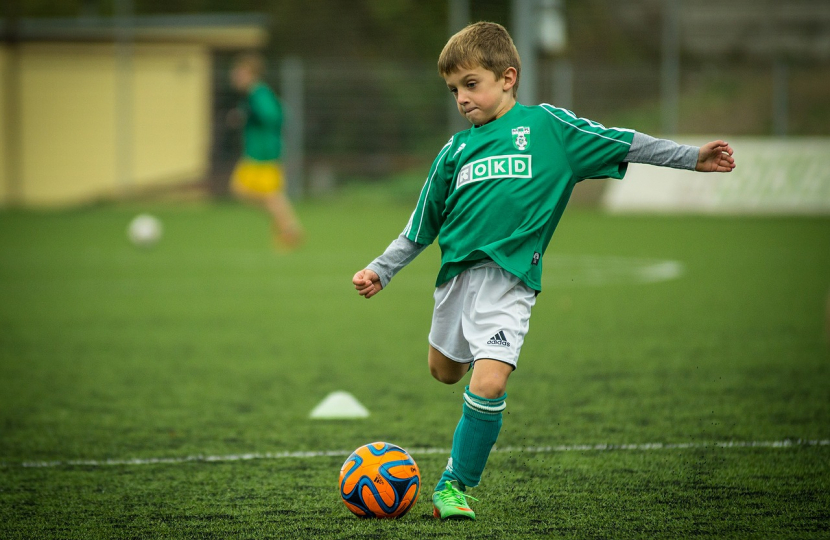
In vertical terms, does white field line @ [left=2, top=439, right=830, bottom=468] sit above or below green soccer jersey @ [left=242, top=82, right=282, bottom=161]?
below

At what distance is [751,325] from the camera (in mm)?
7863

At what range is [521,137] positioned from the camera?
371 centimetres

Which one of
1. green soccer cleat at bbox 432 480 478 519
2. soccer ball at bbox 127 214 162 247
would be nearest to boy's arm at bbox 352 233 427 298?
green soccer cleat at bbox 432 480 478 519

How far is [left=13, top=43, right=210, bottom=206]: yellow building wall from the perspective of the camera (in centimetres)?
2464

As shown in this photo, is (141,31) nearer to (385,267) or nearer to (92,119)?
(92,119)

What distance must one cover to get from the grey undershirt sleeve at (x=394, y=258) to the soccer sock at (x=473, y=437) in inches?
20.0

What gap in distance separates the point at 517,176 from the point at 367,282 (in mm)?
611

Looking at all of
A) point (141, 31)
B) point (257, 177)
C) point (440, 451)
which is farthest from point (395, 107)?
point (440, 451)

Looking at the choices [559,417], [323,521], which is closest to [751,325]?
[559,417]

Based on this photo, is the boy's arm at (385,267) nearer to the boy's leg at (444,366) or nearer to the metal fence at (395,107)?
the boy's leg at (444,366)

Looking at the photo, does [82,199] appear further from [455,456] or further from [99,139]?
[455,456]

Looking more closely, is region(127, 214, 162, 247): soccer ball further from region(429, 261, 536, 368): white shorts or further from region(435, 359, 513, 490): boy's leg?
region(435, 359, 513, 490): boy's leg

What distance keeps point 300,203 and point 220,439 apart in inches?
767

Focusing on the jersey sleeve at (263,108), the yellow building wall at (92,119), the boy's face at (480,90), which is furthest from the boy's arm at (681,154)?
the yellow building wall at (92,119)
